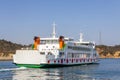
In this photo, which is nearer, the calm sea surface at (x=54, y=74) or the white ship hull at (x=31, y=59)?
the calm sea surface at (x=54, y=74)

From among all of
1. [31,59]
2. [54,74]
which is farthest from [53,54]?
[54,74]

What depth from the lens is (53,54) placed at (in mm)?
77875

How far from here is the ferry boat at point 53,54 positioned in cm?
7338

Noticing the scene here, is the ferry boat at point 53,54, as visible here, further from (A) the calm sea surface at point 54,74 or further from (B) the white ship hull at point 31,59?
(A) the calm sea surface at point 54,74

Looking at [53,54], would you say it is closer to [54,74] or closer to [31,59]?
[31,59]

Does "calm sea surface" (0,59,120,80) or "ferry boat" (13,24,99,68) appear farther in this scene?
"ferry boat" (13,24,99,68)

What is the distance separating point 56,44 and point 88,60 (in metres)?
20.5

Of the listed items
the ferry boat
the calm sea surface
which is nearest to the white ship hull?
the ferry boat

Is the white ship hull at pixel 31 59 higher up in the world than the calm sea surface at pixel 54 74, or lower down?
higher up

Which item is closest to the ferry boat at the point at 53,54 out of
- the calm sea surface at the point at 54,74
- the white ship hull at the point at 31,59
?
the white ship hull at the point at 31,59

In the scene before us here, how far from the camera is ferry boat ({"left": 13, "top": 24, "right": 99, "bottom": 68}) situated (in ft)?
241

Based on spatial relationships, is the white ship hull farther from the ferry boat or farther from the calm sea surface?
the calm sea surface

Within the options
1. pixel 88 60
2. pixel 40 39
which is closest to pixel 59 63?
pixel 40 39

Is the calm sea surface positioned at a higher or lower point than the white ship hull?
lower
